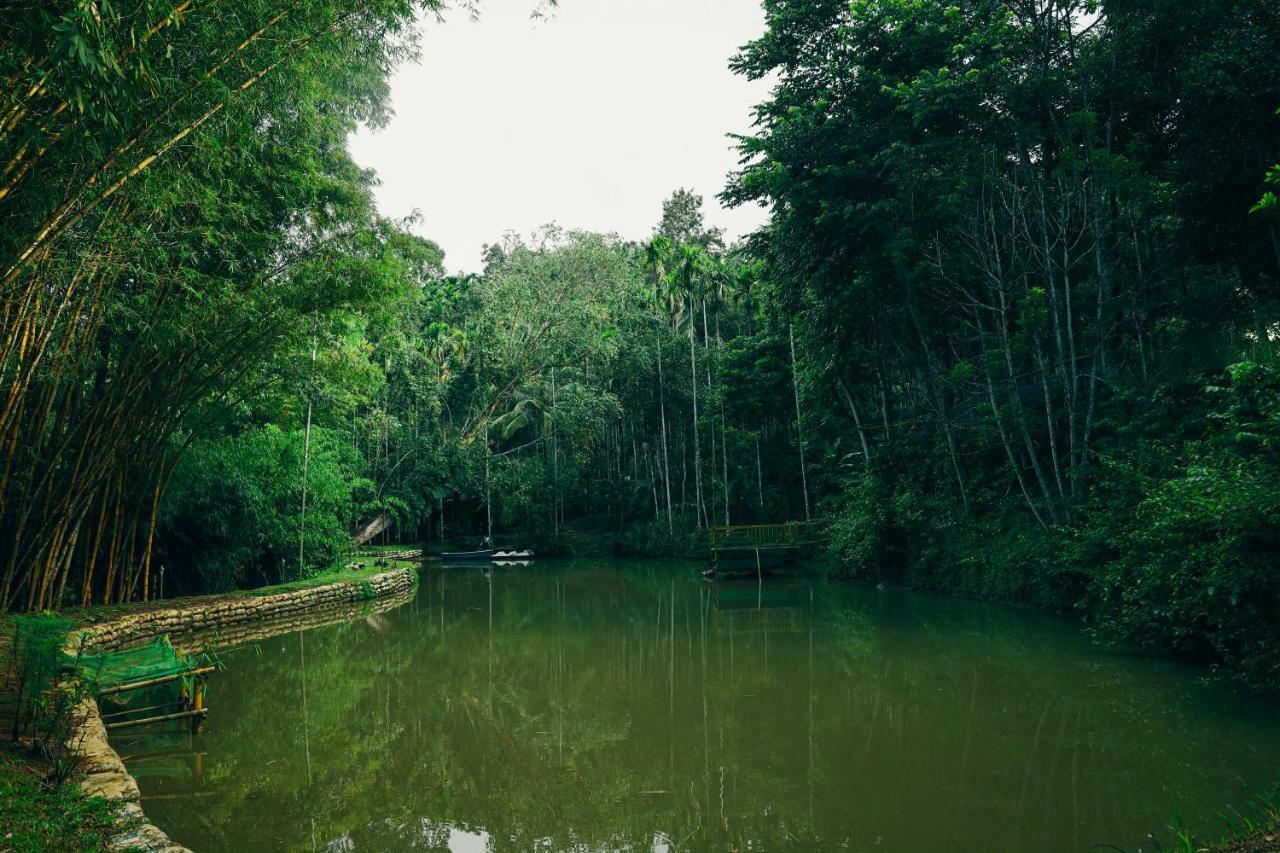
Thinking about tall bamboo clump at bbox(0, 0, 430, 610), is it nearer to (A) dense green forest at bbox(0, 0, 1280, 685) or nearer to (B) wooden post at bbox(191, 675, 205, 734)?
(A) dense green forest at bbox(0, 0, 1280, 685)

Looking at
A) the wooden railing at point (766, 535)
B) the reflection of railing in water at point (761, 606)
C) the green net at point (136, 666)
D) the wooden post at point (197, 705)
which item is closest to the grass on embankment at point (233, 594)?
the green net at point (136, 666)

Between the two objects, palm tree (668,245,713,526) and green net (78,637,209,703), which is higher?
palm tree (668,245,713,526)

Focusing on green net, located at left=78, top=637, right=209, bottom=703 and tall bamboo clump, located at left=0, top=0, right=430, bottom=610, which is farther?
green net, located at left=78, top=637, right=209, bottom=703

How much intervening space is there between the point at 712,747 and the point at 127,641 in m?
7.25

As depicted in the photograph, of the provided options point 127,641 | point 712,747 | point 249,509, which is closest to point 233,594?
point 249,509

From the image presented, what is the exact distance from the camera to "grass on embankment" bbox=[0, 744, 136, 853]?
328cm

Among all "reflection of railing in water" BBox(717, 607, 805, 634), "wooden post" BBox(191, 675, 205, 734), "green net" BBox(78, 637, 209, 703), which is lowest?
"reflection of railing in water" BBox(717, 607, 805, 634)

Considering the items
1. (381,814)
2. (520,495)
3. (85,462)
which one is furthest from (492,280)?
(381,814)

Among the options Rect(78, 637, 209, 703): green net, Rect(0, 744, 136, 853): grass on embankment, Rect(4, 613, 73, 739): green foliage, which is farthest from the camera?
Rect(78, 637, 209, 703): green net

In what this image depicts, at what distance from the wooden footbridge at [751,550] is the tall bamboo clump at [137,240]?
10254 millimetres

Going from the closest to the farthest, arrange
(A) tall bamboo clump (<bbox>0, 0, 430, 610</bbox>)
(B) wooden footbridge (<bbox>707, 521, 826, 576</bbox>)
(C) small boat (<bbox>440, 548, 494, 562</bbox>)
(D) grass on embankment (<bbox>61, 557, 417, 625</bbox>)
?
(A) tall bamboo clump (<bbox>0, 0, 430, 610</bbox>), (D) grass on embankment (<bbox>61, 557, 417, 625</bbox>), (B) wooden footbridge (<bbox>707, 521, 826, 576</bbox>), (C) small boat (<bbox>440, 548, 494, 562</bbox>)

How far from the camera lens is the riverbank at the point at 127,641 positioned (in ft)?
11.3

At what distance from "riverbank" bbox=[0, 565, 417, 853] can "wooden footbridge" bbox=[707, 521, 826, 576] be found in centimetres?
673

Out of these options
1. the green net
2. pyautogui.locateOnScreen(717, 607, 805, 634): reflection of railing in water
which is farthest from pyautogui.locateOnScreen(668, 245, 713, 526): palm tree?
the green net
